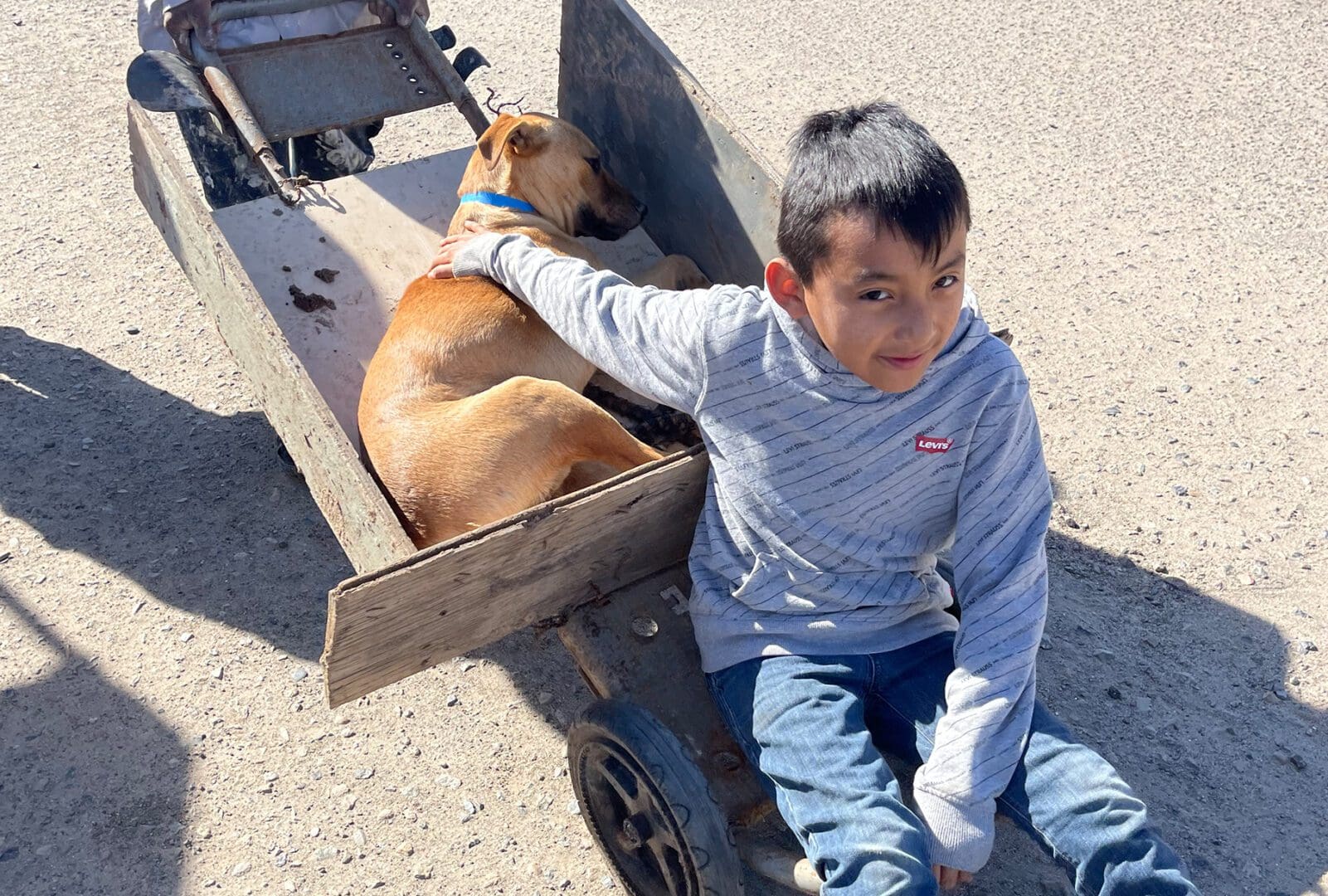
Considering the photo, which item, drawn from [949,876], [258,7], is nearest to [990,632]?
[949,876]

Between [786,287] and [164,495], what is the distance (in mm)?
2612

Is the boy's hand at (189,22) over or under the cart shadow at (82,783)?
over

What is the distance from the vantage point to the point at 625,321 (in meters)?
2.65

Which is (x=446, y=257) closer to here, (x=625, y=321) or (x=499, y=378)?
(x=499, y=378)

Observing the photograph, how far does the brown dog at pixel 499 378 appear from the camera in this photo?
2.89 metres

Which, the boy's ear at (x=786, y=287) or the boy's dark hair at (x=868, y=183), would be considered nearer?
the boy's dark hair at (x=868, y=183)

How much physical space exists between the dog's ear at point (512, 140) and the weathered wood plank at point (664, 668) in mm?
1519

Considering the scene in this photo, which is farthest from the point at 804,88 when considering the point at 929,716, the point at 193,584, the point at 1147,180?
the point at 929,716

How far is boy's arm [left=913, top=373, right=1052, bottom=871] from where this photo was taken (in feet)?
7.55

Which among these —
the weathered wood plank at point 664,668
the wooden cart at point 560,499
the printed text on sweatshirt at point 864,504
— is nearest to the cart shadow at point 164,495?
the wooden cart at point 560,499

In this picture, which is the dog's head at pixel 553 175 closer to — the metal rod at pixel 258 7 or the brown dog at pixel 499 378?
the brown dog at pixel 499 378

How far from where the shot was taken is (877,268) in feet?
7.26

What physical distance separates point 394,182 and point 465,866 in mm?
2296

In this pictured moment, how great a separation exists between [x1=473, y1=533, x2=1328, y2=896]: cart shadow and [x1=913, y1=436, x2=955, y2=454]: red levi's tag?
1063mm
